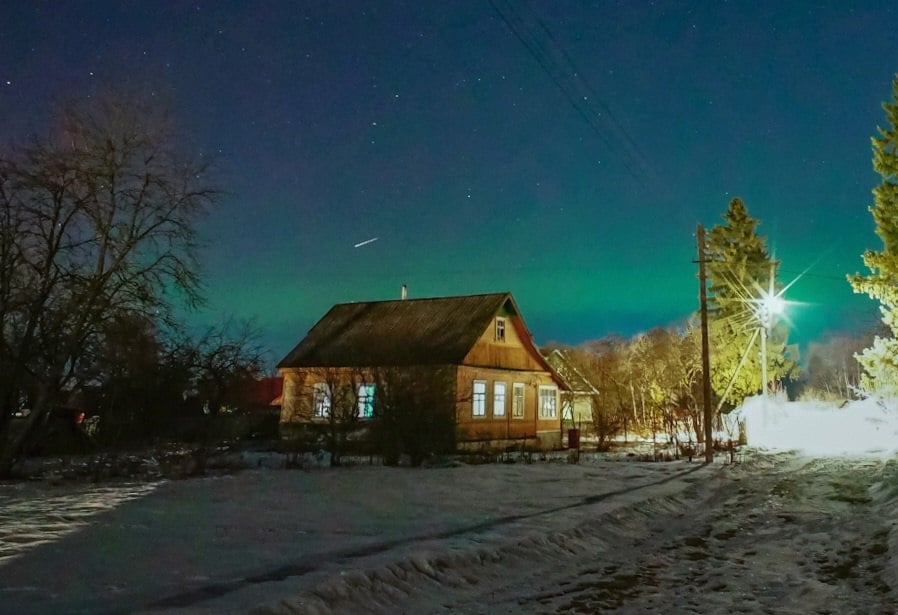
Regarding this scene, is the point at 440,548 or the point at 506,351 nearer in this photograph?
the point at 440,548

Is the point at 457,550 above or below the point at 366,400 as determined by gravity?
below

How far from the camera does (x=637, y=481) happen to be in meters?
18.2

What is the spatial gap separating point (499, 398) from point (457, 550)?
25.0 meters

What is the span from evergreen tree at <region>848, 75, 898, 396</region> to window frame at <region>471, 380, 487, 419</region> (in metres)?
14.5

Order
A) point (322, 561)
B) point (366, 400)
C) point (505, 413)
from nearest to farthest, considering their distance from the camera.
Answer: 1. point (322, 561)
2. point (366, 400)
3. point (505, 413)

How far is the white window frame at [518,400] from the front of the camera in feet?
115

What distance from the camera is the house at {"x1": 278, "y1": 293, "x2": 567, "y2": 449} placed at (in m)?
30.4

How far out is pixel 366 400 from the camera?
22.4m

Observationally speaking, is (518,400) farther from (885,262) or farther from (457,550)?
(457,550)

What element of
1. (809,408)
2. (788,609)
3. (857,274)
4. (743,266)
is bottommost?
(788,609)

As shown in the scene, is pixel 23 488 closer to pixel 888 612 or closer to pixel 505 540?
pixel 505 540

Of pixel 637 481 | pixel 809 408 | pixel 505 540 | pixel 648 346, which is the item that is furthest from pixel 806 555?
pixel 648 346

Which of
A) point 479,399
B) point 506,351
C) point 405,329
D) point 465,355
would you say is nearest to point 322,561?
point 465,355

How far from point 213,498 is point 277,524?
10.3 ft
